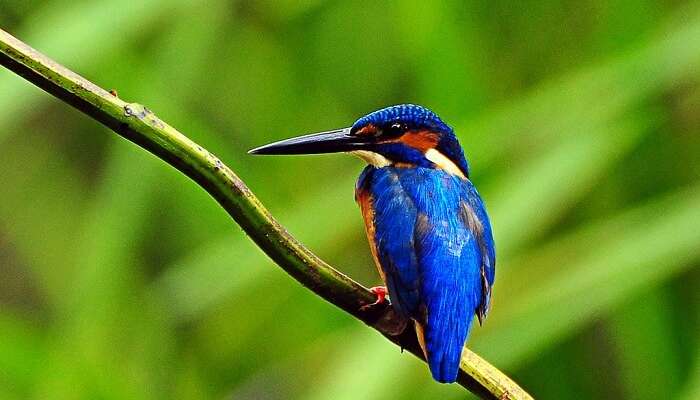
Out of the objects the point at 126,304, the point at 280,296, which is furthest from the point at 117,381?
the point at 280,296

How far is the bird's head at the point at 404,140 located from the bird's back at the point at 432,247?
24mm

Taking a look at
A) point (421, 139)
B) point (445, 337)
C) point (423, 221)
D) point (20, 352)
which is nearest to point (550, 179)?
point (421, 139)

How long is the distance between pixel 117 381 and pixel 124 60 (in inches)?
23.7

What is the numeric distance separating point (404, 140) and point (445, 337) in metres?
0.34

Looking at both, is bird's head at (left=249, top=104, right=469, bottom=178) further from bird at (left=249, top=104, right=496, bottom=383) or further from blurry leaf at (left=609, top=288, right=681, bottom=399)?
blurry leaf at (left=609, top=288, right=681, bottom=399)

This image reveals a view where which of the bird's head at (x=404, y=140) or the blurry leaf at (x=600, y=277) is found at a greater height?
the bird's head at (x=404, y=140)

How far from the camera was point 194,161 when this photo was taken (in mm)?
772

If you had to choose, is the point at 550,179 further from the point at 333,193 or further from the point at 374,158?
the point at 374,158

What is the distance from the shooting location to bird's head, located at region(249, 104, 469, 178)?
4.14ft

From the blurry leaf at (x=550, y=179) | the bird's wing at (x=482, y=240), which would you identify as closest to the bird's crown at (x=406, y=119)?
the bird's wing at (x=482, y=240)

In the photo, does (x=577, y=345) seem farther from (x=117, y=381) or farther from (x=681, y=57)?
(x=117, y=381)

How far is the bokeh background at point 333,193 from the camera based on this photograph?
1.66 metres

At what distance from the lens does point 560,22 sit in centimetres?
199

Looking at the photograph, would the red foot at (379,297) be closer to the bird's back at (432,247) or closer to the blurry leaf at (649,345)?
the bird's back at (432,247)
